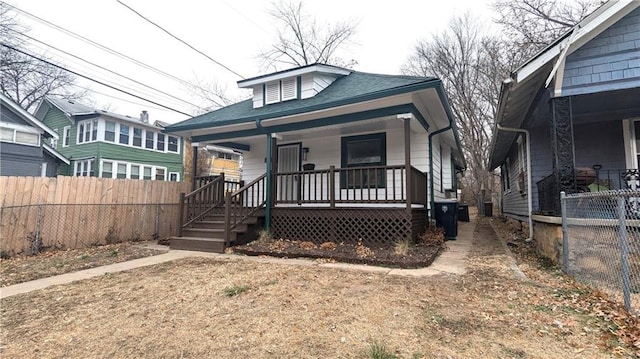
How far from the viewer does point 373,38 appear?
2212 cm

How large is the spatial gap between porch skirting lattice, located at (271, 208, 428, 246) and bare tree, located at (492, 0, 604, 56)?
12.9 meters

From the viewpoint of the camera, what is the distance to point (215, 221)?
26.9ft

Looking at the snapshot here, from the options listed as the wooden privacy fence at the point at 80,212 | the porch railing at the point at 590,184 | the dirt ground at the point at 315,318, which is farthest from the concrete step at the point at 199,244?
the porch railing at the point at 590,184

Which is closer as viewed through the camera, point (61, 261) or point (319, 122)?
point (61, 261)

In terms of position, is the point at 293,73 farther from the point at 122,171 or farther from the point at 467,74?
the point at 467,74

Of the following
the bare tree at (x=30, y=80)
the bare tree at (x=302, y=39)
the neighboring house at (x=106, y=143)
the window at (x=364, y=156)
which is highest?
the bare tree at (x=302, y=39)

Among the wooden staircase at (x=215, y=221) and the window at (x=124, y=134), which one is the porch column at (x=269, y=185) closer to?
the wooden staircase at (x=215, y=221)

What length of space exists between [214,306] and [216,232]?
423 centimetres

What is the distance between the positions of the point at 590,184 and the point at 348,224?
178 inches

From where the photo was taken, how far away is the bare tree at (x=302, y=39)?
71.4ft

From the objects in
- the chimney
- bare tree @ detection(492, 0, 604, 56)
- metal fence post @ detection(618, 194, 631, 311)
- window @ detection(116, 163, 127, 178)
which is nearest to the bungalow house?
metal fence post @ detection(618, 194, 631, 311)

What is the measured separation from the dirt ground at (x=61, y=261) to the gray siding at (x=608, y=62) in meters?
8.85

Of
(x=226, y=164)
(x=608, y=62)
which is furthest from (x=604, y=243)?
(x=226, y=164)

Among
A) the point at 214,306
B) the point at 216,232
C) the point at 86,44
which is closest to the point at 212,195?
the point at 216,232
